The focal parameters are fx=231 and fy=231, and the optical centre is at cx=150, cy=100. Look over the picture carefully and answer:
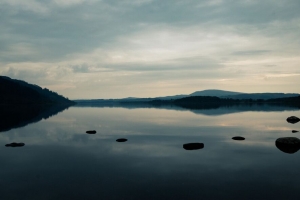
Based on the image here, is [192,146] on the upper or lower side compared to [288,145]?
lower

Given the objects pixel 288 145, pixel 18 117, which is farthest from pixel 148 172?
pixel 18 117

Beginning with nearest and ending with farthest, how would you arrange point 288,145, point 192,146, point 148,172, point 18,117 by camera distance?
point 148,172 → point 288,145 → point 192,146 → point 18,117

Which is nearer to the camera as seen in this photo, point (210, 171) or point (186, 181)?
point (186, 181)

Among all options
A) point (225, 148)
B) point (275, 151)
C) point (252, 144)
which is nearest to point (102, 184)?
point (225, 148)

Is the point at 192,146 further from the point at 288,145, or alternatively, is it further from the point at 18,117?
the point at 18,117

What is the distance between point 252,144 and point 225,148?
18.2 feet

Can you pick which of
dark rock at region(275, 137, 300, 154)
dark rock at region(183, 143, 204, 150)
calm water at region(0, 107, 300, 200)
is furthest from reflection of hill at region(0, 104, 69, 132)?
dark rock at region(275, 137, 300, 154)

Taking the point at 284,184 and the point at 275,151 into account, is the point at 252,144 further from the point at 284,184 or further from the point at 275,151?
the point at 284,184

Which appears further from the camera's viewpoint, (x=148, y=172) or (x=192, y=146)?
(x=192, y=146)

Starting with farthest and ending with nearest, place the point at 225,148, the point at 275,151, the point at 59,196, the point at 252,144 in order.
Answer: the point at 252,144 → the point at 225,148 → the point at 275,151 → the point at 59,196

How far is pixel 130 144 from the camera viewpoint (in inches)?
1371

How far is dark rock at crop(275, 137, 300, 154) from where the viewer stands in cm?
2912

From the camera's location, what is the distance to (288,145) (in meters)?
31.3

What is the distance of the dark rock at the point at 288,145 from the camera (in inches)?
1147
